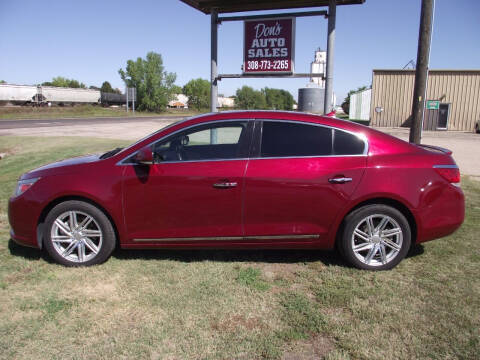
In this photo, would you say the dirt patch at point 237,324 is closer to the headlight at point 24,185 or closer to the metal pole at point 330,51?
the headlight at point 24,185

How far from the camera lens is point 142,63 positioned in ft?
279

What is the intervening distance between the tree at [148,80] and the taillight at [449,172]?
85348 mm

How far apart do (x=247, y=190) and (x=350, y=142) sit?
1169mm

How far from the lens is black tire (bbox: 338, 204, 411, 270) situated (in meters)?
3.86

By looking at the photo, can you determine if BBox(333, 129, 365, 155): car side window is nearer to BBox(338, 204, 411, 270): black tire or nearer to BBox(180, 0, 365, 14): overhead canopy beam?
BBox(338, 204, 411, 270): black tire

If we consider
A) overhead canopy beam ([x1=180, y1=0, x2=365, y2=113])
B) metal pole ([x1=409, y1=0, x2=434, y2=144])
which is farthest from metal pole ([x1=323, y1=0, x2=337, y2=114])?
metal pole ([x1=409, y1=0, x2=434, y2=144])

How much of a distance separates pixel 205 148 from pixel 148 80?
284ft

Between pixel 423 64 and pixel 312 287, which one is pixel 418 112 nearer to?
pixel 423 64

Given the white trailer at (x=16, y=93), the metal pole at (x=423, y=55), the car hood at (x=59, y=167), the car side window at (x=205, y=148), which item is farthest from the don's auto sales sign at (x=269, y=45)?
the white trailer at (x=16, y=93)

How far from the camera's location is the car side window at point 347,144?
3.87 meters

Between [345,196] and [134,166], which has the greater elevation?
[134,166]

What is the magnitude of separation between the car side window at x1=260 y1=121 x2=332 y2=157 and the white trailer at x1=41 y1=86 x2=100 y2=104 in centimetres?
6128

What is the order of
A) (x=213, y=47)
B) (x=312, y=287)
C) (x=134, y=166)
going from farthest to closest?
(x=213, y=47) < (x=134, y=166) < (x=312, y=287)

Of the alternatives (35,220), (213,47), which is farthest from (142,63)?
(35,220)
